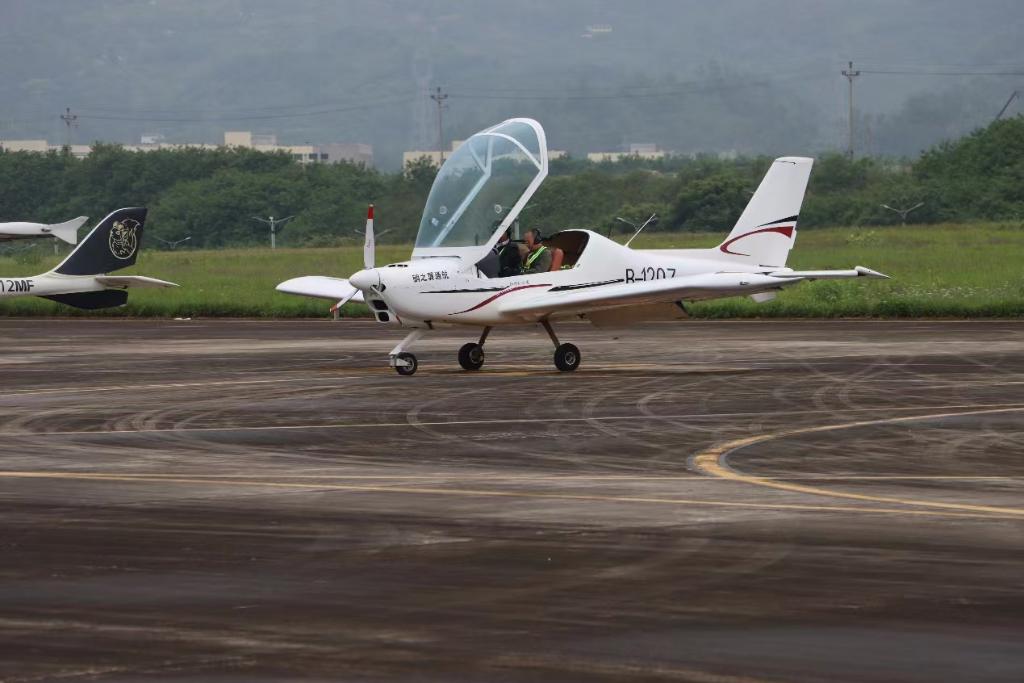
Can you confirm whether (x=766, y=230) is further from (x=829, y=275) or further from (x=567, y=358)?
(x=567, y=358)

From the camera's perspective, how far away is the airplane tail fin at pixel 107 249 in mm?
37688

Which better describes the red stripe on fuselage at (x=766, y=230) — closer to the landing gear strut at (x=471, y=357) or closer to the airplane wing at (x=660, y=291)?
the airplane wing at (x=660, y=291)

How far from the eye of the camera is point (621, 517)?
1129 centimetres


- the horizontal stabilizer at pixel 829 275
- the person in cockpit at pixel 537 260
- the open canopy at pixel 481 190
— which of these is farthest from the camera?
the person in cockpit at pixel 537 260

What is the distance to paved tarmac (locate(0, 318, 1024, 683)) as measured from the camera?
7719 millimetres

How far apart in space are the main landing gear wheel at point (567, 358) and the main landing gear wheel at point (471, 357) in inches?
A: 47.0

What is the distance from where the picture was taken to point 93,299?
3784 centimetres

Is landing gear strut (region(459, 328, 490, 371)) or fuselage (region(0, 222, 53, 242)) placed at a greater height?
fuselage (region(0, 222, 53, 242))

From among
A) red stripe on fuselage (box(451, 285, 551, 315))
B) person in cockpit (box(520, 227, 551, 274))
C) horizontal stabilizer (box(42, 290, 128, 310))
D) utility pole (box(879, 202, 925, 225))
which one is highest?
utility pole (box(879, 202, 925, 225))

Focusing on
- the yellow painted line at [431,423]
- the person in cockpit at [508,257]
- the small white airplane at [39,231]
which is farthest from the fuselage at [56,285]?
the yellow painted line at [431,423]

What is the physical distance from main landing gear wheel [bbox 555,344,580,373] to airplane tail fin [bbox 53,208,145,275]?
16121 millimetres

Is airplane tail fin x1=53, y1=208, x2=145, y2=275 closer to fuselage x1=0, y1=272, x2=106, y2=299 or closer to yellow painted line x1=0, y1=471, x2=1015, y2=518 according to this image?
fuselage x1=0, y1=272, x2=106, y2=299

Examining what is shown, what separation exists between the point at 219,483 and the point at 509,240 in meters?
11.8

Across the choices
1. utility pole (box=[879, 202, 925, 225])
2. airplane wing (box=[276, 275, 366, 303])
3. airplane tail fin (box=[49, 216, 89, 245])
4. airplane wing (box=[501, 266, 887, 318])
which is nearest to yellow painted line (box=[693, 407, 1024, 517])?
airplane wing (box=[501, 266, 887, 318])
